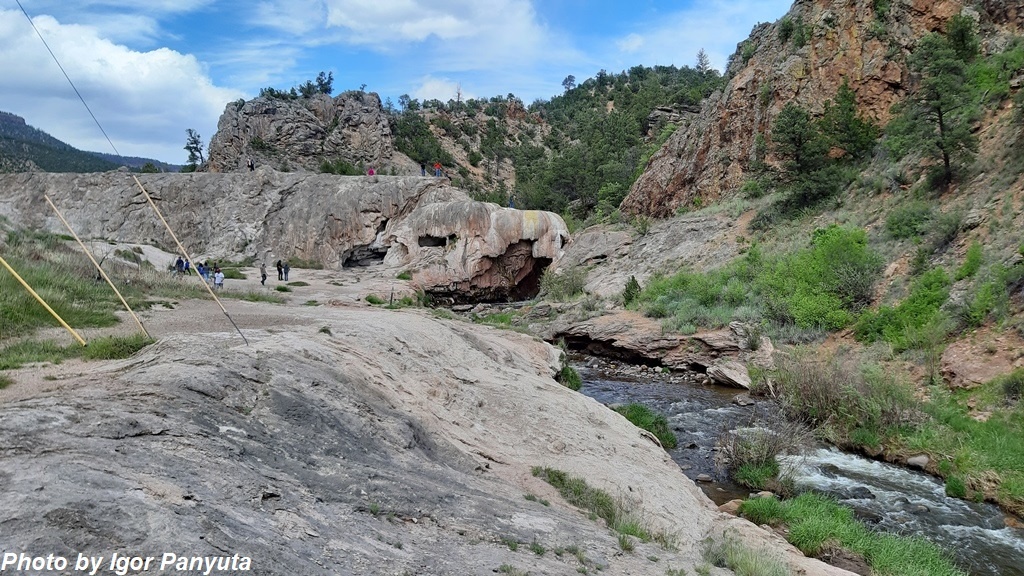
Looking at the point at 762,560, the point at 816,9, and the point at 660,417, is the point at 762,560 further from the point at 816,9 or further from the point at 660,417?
the point at 816,9

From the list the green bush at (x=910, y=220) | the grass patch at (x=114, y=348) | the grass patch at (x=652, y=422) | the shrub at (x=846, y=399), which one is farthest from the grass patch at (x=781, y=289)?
the grass patch at (x=114, y=348)

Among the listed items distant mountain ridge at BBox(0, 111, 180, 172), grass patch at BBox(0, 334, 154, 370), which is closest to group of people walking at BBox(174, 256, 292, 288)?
grass patch at BBox(0, 334, 154, 370)

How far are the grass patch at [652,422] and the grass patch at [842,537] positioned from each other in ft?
11.9

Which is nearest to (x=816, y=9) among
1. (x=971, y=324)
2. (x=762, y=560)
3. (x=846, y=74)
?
(x=846, y=74)

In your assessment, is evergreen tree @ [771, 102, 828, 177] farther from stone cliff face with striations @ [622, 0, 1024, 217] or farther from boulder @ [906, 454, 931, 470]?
boulder @ [906, 454, 931, 470]

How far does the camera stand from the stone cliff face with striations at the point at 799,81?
2836 centimetres

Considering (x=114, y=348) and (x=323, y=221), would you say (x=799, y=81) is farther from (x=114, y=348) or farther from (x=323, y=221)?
(x=114, y=348)

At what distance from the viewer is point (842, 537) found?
858 cm

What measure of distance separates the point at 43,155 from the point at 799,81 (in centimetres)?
8942

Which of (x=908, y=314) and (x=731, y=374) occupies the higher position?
(x=908, y=314)

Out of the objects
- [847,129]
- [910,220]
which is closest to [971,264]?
[910,220]

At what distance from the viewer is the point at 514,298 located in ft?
133

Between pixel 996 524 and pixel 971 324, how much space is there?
7.34 meters

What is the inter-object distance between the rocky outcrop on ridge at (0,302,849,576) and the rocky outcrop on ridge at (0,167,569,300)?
26620mm
